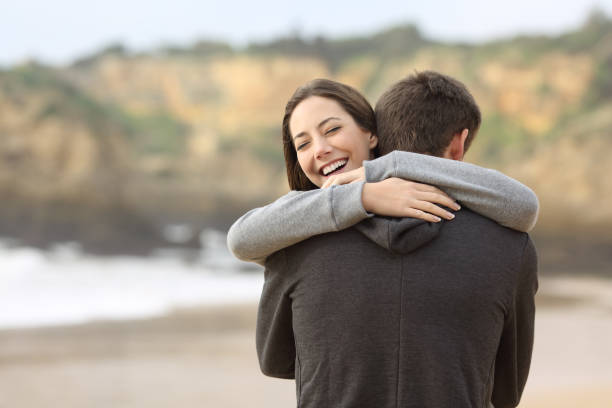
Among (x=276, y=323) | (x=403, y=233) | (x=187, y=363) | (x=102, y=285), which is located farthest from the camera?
(x=102, y=285)

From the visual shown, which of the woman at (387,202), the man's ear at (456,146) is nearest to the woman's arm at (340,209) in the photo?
the woman at (387,202)

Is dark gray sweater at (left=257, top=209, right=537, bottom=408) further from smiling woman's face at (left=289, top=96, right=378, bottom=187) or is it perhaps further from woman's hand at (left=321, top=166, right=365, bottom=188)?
smiling woman's face at (left=289, top=96, right=378, bottom=187)

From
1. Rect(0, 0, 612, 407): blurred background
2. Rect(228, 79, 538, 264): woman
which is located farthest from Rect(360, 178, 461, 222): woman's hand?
Rect(0, 0, 612, 407): blurred background

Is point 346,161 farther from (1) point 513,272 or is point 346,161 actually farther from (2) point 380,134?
(1) point 513,272

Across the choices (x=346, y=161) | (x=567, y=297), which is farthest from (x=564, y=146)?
(x=346, y=161)

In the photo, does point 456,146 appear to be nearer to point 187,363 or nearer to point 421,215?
point 421,215

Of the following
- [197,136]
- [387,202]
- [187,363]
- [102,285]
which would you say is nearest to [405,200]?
[387,202]

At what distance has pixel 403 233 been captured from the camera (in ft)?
2.58

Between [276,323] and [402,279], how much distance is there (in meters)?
0.20

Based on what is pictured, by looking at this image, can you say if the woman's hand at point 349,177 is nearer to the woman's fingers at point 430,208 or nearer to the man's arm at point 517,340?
the woman's fingers at point 430,208

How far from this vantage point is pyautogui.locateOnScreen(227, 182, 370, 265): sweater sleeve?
81 centimetres

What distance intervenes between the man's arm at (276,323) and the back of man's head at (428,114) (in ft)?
0.75

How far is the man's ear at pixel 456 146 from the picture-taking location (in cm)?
91

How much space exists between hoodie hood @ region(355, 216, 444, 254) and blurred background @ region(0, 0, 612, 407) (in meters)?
6.22
